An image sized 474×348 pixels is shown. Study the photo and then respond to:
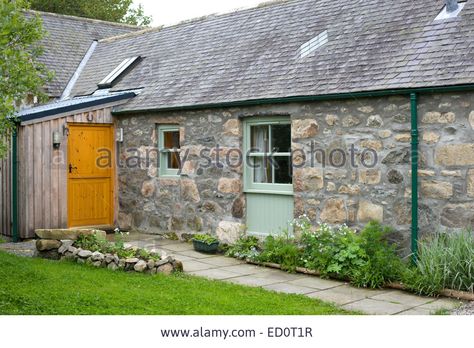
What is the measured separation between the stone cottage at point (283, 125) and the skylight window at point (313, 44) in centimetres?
8

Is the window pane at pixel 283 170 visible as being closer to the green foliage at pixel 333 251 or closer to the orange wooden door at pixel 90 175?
the green foliage at pixel 333 251

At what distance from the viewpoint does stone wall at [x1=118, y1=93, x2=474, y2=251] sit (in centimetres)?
775

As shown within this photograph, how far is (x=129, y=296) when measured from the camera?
6742 millimetres

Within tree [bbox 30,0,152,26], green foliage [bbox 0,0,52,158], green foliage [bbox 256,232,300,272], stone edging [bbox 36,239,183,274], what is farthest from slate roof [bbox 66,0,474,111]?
tree [bbox 30,0,152,26]

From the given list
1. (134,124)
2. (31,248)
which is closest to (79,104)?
(134,124)

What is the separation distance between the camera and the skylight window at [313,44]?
33.9 feet

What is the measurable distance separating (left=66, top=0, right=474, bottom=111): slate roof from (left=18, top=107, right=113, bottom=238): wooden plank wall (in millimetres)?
1756

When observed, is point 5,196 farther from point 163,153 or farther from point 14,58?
point 14,58

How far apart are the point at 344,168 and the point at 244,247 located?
2239 millimetres

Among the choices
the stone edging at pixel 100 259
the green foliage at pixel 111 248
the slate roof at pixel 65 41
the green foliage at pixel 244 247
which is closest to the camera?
the stone edging at pixel 100 259

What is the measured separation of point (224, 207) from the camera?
1066 cm

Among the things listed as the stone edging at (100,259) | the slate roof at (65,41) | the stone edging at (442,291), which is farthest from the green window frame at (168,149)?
the slate roof at (65,41)
